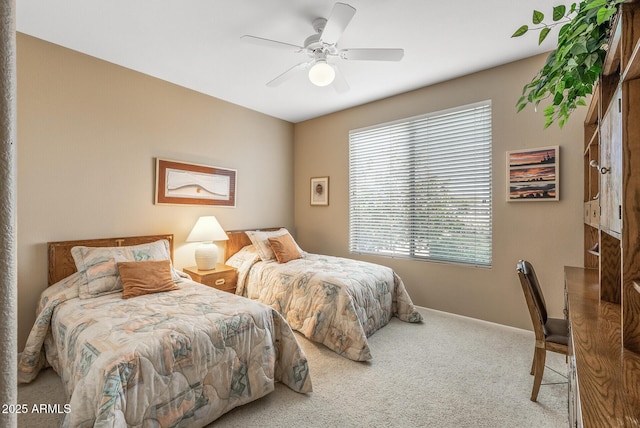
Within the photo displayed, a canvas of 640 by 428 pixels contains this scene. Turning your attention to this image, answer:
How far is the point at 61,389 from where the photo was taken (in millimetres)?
2188

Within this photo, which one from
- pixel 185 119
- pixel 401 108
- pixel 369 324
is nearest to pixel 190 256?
pixel 185 119

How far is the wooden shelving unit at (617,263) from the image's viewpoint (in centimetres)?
84

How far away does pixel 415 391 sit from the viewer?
85.9 inches

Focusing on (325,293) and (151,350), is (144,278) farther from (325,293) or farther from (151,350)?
(325,293)

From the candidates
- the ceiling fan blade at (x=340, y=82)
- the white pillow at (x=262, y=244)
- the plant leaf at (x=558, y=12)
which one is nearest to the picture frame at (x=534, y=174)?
the ceiling fan blade at (x=340, y=82)

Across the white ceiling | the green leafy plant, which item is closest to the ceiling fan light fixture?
the white ceiling

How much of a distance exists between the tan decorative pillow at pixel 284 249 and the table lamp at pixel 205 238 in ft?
2.07

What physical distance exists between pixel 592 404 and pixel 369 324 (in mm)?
2293

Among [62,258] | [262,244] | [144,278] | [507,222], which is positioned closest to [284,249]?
[262,244]

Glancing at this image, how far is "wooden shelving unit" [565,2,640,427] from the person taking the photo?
0.84 metres

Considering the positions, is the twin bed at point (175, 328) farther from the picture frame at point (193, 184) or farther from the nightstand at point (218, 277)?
the picture frame at point (193, 184)

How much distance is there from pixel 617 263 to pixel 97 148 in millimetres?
3977

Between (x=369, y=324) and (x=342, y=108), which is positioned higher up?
(x=342, y=108)

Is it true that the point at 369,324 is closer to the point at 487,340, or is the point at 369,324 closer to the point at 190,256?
the point at 487,340
